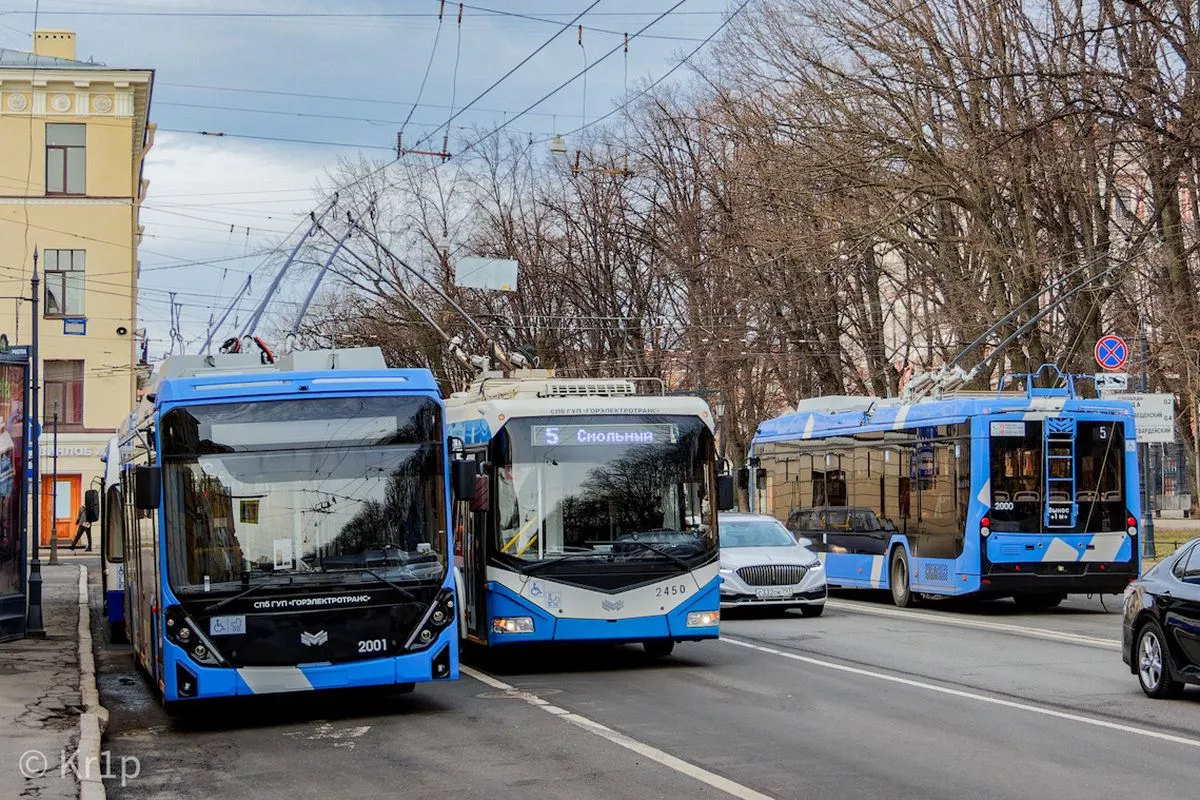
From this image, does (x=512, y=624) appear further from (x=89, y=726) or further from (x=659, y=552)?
(x=89, y=726)

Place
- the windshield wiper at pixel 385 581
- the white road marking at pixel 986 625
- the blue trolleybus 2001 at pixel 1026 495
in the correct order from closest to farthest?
the windshield wiper at pixel 385 581 → the white road marking at pixel 986 625 → the blue trolleybus 2001 at pixel 1026 495

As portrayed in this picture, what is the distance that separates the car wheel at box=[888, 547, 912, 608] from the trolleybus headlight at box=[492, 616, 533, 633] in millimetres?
10882

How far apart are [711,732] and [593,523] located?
4.45 m

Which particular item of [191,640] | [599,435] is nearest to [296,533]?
[191,640]

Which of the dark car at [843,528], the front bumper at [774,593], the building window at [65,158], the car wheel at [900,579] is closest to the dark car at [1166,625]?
the front bumper at [774,593]

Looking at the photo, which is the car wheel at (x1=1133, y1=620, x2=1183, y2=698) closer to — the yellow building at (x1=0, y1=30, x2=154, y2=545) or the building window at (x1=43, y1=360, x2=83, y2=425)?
the yellow building at (x1=0, y1=30, x2=154, y2=545)

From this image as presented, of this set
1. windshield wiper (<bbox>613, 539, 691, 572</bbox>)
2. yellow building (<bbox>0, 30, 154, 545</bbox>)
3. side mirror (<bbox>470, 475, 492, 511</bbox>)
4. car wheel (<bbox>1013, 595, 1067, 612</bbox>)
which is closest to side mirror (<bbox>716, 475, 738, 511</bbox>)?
windshield wiper (<bbox>613, 539, 691, 572</bbox>)

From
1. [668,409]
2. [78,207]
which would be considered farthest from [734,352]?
[668,409]

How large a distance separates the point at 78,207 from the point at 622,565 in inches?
1607

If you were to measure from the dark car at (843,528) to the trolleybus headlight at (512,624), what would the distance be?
11197mm

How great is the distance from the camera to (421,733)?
473 inches

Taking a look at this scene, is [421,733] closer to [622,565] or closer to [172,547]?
[172,547]

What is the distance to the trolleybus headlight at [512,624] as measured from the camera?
51.3 ft

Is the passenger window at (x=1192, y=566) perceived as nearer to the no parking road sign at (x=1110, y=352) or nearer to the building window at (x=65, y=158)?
the no parking road sign at (x=1110, y=352)
